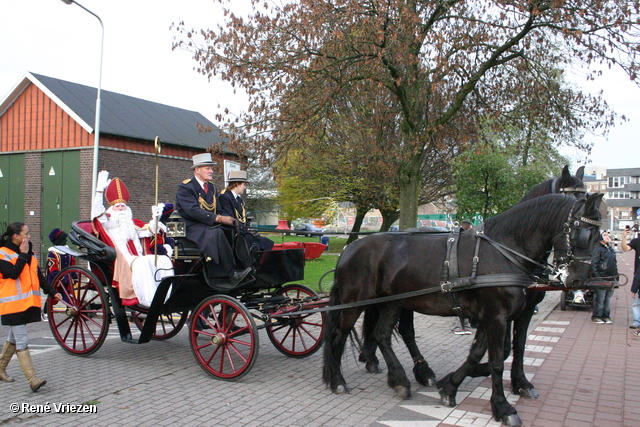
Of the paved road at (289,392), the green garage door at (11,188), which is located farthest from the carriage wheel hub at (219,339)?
the green garage door at (11,188)

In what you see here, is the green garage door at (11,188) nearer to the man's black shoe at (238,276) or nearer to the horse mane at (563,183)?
the man's black shoe at (238,276)

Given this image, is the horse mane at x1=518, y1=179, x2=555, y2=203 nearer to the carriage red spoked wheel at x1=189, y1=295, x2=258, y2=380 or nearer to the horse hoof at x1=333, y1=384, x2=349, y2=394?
the horse hoof at x1=333, y1=384, x2=349, y2=394

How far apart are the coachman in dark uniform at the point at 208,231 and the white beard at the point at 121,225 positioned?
129cm

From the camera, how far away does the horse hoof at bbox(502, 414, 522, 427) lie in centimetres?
442

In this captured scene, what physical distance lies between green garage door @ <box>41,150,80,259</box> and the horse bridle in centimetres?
1787

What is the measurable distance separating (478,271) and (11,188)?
2090 centimetres

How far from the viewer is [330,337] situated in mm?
5613

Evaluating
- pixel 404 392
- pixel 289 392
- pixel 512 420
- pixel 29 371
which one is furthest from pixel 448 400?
pixel 29 371

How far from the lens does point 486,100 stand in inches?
579

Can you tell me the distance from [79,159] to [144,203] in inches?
112

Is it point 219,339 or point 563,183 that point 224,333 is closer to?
point 219,339

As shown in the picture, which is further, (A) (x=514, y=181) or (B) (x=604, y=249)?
(A) (x=514, y=181)

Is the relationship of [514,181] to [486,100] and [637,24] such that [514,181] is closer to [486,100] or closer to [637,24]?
[486,100]

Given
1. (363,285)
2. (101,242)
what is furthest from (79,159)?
(363,285)
